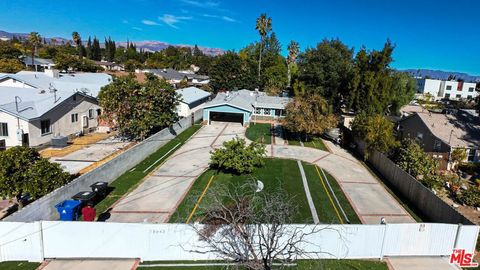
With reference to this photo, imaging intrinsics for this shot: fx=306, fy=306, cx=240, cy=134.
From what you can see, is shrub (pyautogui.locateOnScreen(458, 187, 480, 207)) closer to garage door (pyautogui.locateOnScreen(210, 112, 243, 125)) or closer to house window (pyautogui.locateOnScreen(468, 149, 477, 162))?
house window (pyautogui.locateOnScreen(468, 149, 477, 162))

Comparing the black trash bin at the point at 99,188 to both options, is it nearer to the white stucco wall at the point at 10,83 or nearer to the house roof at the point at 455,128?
the white stucco wall at the point at 10,83

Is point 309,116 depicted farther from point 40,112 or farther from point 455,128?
point 40,112

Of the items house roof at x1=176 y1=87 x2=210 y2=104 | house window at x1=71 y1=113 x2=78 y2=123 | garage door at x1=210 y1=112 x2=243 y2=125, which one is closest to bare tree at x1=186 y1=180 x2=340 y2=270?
house window at x1=71 y1=113 x2=78 y2=123

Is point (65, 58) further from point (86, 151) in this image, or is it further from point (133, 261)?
point (133, 261)

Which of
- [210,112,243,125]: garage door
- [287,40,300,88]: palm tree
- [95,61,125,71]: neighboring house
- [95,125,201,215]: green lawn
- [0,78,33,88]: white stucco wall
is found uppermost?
[287,40,300,88]: palm tree

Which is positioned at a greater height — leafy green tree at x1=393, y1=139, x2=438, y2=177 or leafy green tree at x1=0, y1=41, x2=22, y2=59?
leafy green tree at x1=0, y1=41, x2=22, y2=59

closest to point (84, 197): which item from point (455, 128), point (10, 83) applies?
point (10, 83)
